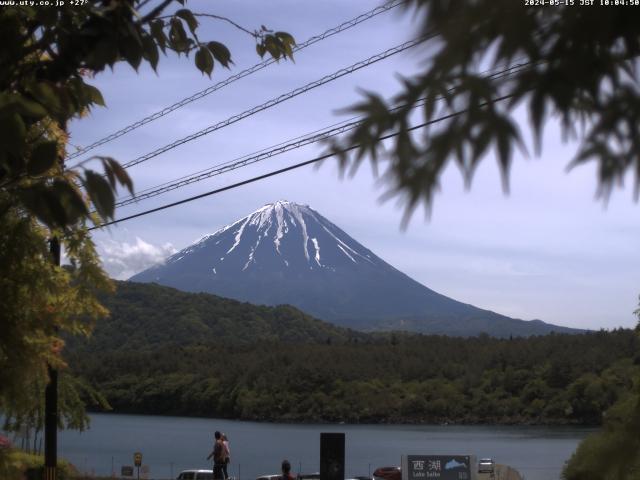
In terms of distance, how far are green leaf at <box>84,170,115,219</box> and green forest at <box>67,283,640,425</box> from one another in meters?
58.6

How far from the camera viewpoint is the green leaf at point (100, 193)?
3.06m

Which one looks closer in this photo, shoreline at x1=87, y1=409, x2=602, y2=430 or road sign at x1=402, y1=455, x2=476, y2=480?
road sign at x1=402, y1=455, x2=476, y2=480

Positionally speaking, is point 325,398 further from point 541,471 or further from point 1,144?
point 1,144

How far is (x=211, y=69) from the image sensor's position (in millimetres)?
4629

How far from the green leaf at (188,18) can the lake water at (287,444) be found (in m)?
32.9

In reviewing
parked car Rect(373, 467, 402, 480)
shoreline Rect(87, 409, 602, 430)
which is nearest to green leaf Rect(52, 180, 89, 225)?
parked car Rect(373, 467, 402, 480)

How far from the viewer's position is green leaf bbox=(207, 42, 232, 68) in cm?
451

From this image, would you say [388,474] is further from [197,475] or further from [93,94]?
[93,94]

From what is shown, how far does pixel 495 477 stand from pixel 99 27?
904 inches

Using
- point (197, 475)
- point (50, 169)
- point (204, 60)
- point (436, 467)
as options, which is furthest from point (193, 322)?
point (50, 169)

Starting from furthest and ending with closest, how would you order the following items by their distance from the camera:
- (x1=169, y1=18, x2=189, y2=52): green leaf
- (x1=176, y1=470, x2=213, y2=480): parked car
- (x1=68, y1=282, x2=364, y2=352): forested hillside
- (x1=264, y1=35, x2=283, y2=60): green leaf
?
(x1=68, y1=282, x2=364, y2=352): forested hillside, (x1=176, y1=470, x2=213, y2=480): parked car, (x1=264, y1=35, x2=283, y2=60): green leaf, (x1=169, y1=18, x2=189, y2=52): green leaf

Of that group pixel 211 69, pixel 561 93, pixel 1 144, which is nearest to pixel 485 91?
pixel 561 93

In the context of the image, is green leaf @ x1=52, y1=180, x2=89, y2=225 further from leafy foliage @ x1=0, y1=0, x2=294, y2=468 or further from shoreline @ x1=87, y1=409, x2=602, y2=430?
shoreline @ x1=87, y1=409, x2=602, y2=430

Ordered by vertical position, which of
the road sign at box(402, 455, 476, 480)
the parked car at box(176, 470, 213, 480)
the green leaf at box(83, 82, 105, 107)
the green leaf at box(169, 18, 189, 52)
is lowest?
the parked car at box(176, 470, 213, 480)
